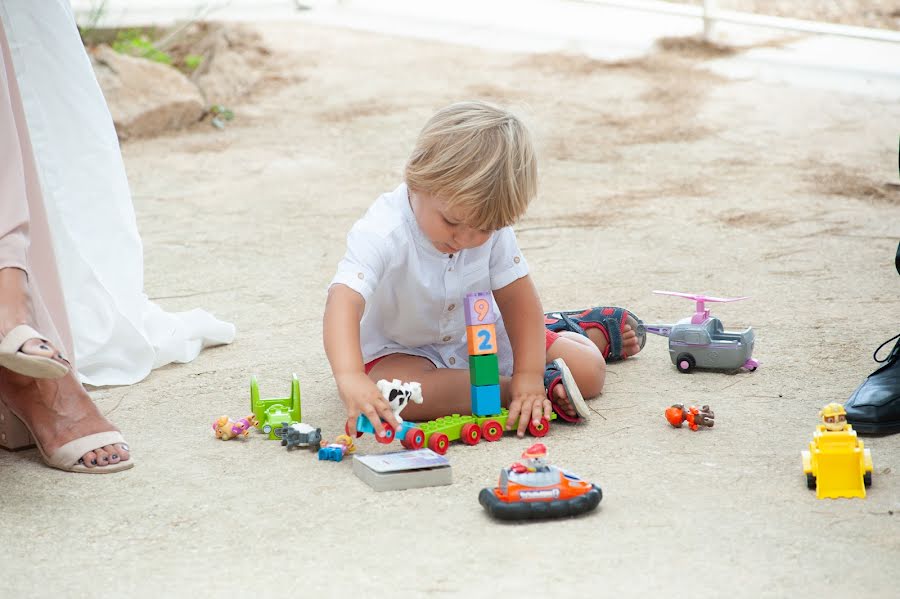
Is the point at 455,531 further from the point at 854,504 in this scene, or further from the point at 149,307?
the point at 149,307

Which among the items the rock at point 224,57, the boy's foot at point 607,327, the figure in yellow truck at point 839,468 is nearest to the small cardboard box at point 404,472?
the figure in yellow truck at point 839,468

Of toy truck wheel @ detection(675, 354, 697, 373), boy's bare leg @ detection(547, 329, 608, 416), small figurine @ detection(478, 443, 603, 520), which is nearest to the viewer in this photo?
small figurine @ detection(478, 443, 603, 520)

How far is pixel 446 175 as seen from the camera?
2.02 meters

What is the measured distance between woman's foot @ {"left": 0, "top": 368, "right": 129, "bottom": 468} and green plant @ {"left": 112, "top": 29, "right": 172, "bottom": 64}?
4.36m

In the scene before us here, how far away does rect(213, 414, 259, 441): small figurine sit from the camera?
6.87ft

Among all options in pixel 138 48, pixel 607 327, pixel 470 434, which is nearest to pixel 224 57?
pixel 138 48

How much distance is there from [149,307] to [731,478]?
146cm

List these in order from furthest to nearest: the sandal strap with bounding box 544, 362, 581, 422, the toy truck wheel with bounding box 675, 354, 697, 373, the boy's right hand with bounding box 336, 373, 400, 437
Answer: the toy truck wheel with bounding box 675, 354, 697, 373
the sandal strap with bounding box 544, 362, 581, 422
the boy's right hand with bounding box 336, 373, 400, 437

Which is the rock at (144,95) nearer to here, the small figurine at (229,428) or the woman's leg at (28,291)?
the woman's leg at (28,291)

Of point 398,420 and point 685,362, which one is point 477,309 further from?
point 685,362

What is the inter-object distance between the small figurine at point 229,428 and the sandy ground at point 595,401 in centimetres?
3

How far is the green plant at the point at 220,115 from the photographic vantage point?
552cm

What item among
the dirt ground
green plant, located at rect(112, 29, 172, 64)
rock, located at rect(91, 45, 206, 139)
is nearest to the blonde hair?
rock, located at rect(91, 45, 206, 139)

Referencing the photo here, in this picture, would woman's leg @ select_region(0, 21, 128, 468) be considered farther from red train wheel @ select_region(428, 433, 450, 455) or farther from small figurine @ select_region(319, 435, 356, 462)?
red train wheel @ select_region(428, 433, 450, 455)
